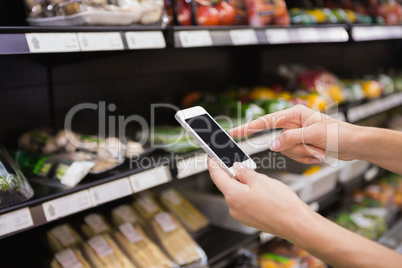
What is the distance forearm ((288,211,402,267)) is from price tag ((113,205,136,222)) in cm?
91

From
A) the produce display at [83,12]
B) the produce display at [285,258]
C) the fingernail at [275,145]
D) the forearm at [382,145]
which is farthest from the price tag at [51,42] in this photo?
the produce display at [285,258]

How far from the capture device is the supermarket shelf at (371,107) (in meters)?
2.22

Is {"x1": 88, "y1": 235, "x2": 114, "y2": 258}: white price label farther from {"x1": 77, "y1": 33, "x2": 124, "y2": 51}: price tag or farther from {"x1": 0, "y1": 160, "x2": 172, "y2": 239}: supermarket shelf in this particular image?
{"x1": 77, "y1": 33, "x2": 124, "y2": 51}: price tag

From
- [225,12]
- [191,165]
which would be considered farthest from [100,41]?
[225,12]

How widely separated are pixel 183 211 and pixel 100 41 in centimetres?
88

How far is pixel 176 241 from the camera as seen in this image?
1.56 m

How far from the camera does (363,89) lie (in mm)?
2529

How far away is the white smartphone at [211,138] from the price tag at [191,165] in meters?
0.33

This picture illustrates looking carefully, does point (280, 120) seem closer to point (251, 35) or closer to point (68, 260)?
point (251, 35)

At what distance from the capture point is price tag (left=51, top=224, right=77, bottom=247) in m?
1.43

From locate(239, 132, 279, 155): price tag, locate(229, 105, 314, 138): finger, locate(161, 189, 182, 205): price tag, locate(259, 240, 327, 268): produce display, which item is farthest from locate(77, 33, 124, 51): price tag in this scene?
locate(259, 240, 327, 268): produce display

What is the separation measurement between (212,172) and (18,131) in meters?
0.92

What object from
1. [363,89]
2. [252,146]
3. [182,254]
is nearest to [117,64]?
[252,146]

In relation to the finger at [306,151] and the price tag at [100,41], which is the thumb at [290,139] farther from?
the price tag at [100,41]
